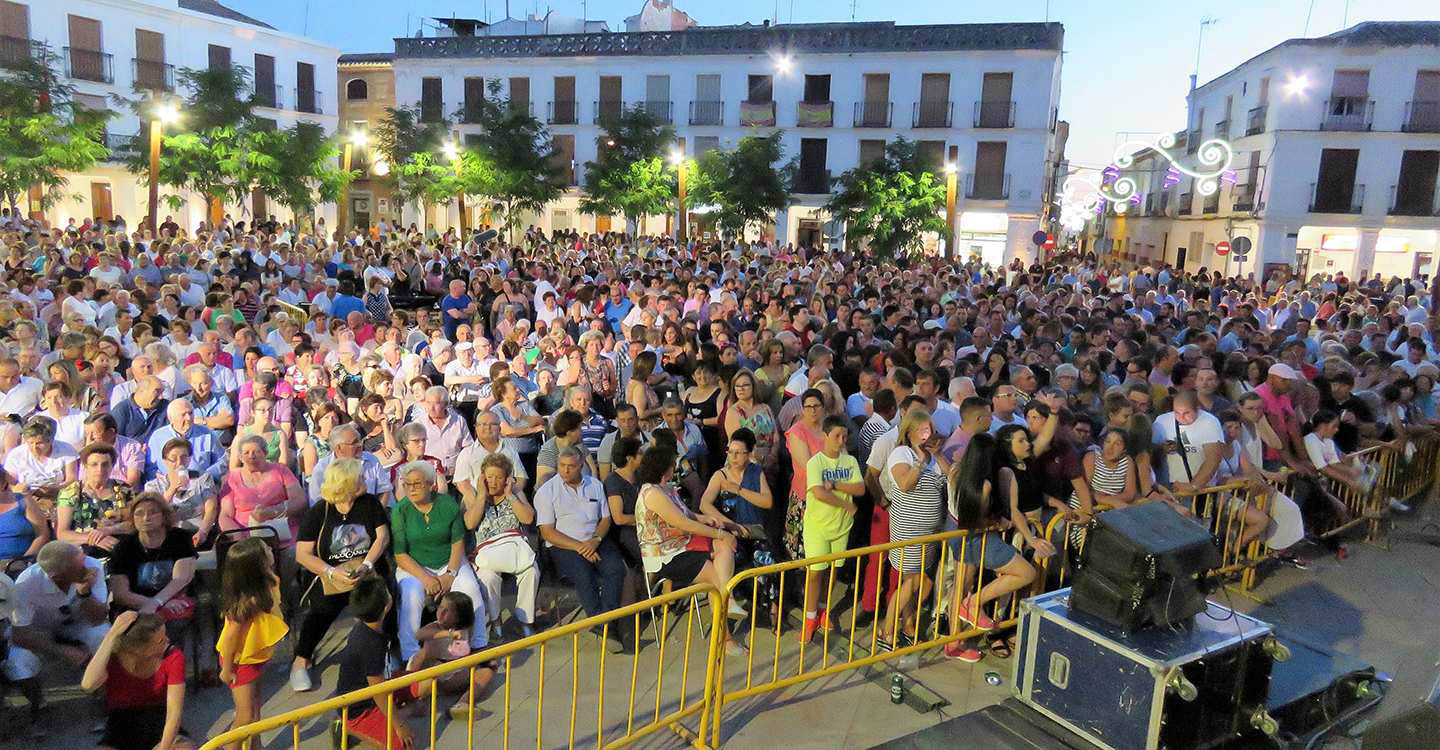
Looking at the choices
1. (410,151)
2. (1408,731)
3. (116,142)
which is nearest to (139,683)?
(1408,731)

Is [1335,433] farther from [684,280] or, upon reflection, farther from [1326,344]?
[684,280]

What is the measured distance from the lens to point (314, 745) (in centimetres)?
460

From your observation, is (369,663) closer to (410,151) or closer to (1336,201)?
(410,151)

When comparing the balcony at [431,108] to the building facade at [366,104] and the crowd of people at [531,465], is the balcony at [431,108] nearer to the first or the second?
the building facade at [366,104]

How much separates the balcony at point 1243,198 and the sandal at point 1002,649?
31738 millimetres

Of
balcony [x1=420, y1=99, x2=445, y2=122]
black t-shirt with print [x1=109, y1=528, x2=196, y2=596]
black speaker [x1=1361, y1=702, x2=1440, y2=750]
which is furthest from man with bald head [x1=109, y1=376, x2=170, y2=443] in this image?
balcony [x1=420, y1=99, x2=445, y2=122]

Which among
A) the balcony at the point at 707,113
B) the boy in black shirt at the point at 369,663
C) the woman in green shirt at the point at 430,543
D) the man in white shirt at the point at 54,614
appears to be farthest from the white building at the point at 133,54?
the boy in black shirt at the point at 369,663

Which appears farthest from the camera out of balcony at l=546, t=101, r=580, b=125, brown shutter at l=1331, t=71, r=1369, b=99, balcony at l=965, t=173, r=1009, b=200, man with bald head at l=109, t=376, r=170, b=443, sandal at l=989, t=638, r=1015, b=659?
balcony at l=546, t=101, r=580, b=125

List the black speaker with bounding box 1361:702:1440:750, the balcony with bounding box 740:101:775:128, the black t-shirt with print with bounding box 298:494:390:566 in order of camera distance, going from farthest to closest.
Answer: the balcony with bounding box 740:101:775:128 → the black t-shirt with print with bounding box 298:494:390:566 → the black speaker with bounding box 1361:702:1440:750

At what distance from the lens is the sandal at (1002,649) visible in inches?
226

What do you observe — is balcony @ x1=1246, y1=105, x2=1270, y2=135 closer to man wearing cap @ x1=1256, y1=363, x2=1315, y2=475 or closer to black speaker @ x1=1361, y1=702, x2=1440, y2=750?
man wearing cap @ x1=1256, y1=363, x2=1315, y2=475

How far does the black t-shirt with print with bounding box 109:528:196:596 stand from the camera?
4.98 m

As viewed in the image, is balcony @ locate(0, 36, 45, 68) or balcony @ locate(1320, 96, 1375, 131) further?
balcony @ locate(1320, 96, 1375, 131)

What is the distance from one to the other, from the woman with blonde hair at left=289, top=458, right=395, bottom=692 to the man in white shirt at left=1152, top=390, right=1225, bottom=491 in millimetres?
5027
